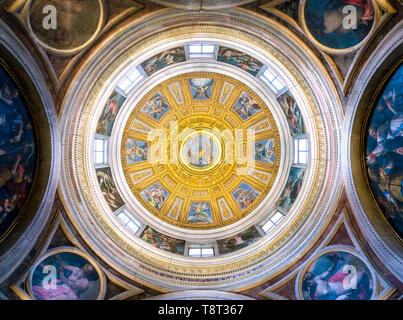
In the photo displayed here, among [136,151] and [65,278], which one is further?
[136,151]

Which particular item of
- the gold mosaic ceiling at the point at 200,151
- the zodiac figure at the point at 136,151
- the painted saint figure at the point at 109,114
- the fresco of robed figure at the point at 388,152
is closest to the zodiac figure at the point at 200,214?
the gold mosaic ceiling at the point at 200,151

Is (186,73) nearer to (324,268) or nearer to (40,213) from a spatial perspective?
(40,213)

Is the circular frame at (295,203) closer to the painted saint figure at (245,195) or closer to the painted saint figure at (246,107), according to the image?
the painted saint figure at (245,195)

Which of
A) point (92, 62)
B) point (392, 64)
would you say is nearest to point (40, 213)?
point (92, 62)

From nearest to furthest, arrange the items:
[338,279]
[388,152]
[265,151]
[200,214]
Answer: [388,152], [338,279], [265,151], [200,214]

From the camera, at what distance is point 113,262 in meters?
14.0

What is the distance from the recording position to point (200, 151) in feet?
→ 64.0

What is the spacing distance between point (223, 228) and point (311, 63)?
899 centimetres

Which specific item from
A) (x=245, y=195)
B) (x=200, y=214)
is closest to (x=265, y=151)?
(x=245, y=195)

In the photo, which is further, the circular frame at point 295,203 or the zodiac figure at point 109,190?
the zodiac figure at point 109,190

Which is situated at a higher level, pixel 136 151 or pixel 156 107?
pixel 156 107

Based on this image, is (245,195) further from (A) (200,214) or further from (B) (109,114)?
(B) (109,114)

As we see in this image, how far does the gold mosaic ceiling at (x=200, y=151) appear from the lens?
17.8 m

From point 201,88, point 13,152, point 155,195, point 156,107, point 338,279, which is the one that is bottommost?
point 338,279
